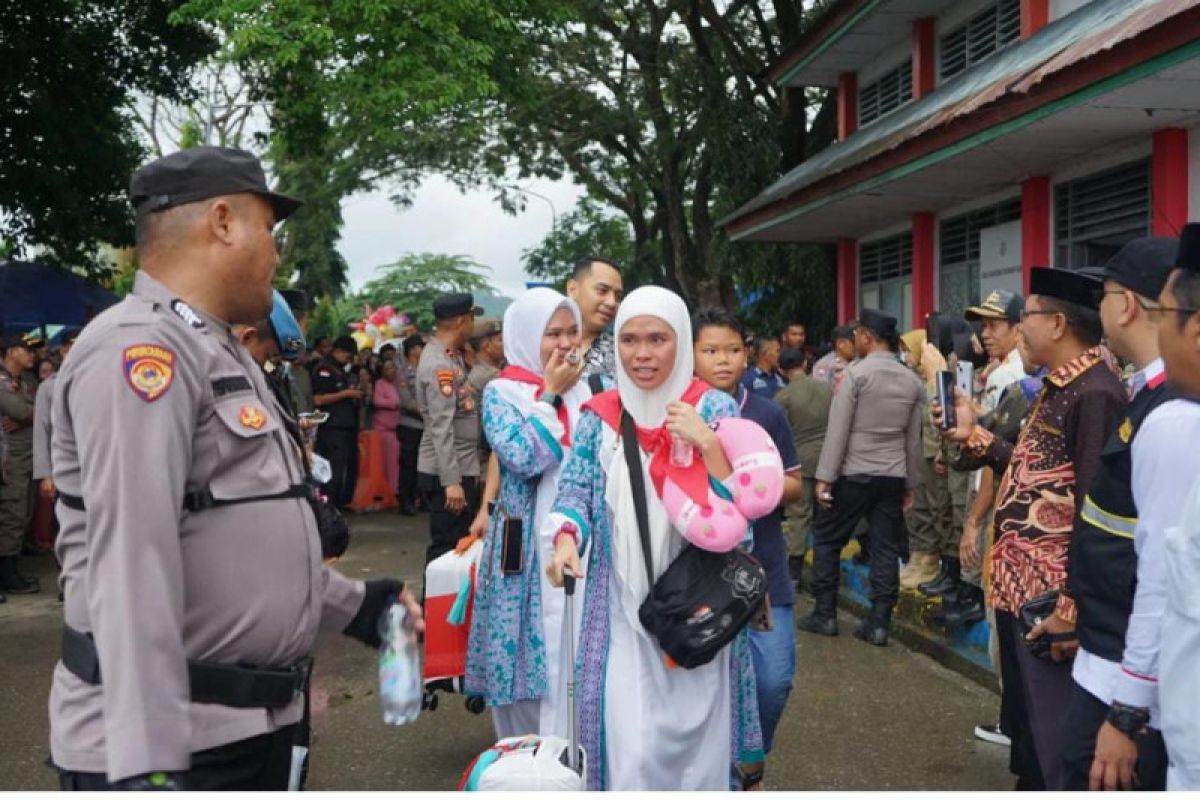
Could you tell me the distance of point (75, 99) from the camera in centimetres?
1468

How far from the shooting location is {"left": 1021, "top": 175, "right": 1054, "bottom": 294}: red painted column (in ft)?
39.3

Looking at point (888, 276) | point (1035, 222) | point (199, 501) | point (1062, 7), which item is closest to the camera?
point (199, 501)

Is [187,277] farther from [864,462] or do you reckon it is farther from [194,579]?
[864,462]

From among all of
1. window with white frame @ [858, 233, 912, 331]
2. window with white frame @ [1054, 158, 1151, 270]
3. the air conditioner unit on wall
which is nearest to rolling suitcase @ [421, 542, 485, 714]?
window with white frame @ [1054, 158, 1151, 270]

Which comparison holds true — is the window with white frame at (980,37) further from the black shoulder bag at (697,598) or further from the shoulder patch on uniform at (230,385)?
the shoulder patch on uniform at (230,385)

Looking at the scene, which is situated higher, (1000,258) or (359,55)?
(359,55)

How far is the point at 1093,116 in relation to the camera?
9180mm

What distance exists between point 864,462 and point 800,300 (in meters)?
12.0

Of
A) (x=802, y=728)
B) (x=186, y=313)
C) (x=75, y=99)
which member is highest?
(x=75, y=99)

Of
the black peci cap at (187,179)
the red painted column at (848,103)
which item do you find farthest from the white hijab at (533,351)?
the red painted column at (848,103)

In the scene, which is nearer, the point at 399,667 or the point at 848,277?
the point at 399,667

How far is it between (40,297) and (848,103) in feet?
39.9

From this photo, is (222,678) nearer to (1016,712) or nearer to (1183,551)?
(1183,551)

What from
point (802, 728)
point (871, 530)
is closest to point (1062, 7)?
point (871, 530)
